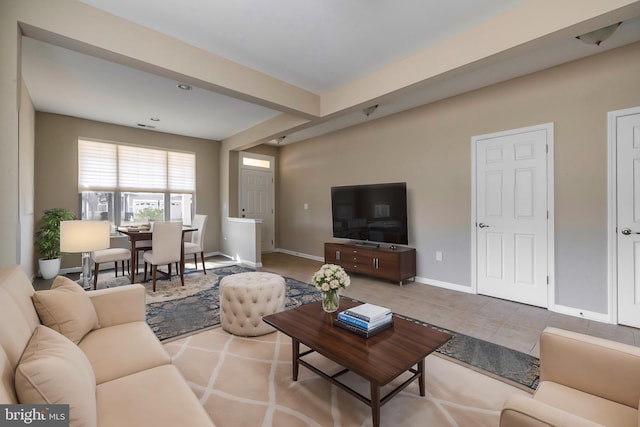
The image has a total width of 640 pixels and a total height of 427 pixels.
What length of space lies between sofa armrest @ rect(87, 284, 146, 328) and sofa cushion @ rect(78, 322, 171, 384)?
0.10m

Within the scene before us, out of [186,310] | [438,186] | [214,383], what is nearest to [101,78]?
[186,310]

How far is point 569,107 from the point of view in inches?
121

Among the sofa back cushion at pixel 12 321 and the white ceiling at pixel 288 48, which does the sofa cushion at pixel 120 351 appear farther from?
the white ceiling at pixel 288 48

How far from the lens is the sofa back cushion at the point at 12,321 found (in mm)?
904

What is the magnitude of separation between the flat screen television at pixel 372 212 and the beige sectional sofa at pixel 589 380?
9.42 feet

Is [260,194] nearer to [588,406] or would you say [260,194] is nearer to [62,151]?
[62,151]

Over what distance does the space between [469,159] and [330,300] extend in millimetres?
2917

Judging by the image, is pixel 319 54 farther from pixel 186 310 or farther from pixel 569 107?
pixel 186 310

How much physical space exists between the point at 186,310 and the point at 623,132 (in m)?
4.75

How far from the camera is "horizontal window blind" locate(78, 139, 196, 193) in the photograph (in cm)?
505

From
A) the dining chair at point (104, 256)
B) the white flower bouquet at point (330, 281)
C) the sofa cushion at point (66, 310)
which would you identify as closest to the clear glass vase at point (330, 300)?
the white flower bouquet at point (330, 281)

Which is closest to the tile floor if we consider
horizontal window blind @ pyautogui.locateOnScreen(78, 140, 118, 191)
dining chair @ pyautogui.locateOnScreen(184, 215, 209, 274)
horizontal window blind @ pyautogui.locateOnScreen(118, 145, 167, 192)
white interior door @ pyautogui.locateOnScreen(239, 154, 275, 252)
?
dining chair @ pyautogui.locateOnScreen(184, 215, 209, 274)

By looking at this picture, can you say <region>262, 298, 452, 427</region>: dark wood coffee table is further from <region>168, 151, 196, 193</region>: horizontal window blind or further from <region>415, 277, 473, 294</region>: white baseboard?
<region>168, 151, 196, 193</region>: horizontal window blind

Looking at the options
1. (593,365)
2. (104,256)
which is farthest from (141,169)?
(593,365)
